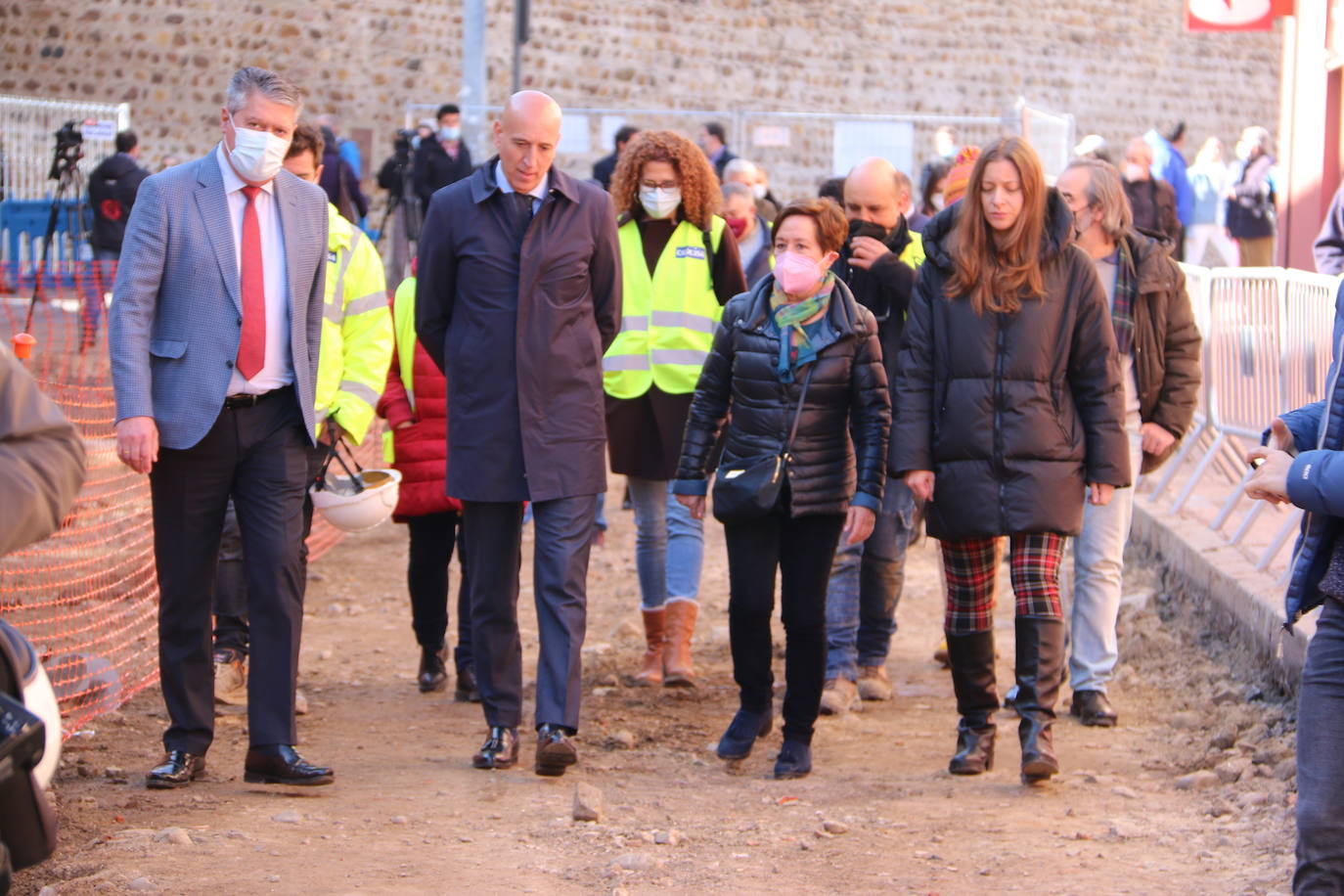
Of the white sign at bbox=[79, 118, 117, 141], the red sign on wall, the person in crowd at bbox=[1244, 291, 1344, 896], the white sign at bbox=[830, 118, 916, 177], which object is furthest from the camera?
the white sign at bbox=[830, 118, 916, 177]

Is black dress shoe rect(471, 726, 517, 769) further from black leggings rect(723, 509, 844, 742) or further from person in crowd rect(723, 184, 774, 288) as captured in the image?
person in crowd rect(723, 184, 774, 288)

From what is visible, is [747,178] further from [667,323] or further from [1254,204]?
[1254,204]

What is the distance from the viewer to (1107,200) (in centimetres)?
607

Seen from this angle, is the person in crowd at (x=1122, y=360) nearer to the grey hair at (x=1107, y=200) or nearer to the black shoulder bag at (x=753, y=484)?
the grey hair at (x=1107, y=200)

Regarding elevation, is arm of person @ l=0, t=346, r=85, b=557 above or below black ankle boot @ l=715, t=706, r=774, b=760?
above

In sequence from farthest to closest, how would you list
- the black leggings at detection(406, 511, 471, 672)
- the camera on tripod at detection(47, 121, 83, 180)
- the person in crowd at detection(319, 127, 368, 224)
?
1. the person in crowd at detection(319, 127, 368, 224)
2. the camera on tripod at detection(47, 121, 83, 180)
3. the black leggings at detection(406, 511, 471, 672)

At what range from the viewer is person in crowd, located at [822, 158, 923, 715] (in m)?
6.20

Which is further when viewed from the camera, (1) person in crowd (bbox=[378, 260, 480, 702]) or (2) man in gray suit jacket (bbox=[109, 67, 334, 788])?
(1) person in crowd (bbox=[378, 260, 480, 702])

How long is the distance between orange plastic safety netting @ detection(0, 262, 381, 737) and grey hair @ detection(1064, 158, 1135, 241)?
11.5 ft

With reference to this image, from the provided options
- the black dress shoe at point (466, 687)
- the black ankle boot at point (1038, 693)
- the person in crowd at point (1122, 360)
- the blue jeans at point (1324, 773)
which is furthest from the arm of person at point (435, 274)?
the blue jeans at point (1324, 773)

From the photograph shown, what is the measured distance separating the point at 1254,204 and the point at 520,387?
14694 mm

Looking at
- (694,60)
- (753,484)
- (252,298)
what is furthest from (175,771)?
(694,60)

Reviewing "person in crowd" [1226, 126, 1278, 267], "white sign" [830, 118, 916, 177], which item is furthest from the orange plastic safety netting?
"white sign" [830, 118, 916, 177]

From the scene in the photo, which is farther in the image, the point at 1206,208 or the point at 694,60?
the point at 694,60
